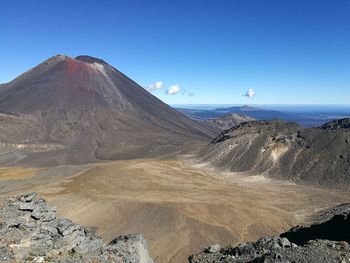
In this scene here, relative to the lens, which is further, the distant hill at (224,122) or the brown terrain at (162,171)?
the distant hill at (224,122)

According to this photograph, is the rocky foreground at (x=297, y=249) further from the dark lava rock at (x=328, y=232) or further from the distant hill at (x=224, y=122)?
the distant hill at (x=224, y=122)

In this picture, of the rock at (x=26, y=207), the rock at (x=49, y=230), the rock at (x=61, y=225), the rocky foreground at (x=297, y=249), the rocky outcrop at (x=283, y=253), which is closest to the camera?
the rocky outcrop at (x=283, y=253)

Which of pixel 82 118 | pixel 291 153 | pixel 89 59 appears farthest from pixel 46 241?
pixel 89 59

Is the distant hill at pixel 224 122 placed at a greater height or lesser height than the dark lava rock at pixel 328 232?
lesser

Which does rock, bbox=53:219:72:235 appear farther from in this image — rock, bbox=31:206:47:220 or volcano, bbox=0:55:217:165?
volcano, bbox=0:55:217:165

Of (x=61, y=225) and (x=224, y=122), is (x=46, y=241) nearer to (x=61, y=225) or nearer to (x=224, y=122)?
(x=61, y=225)

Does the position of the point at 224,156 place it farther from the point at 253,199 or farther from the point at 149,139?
the point at 149,139

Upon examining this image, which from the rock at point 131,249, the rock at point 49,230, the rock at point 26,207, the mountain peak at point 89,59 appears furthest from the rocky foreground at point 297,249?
the mountain peak at point 89,59
